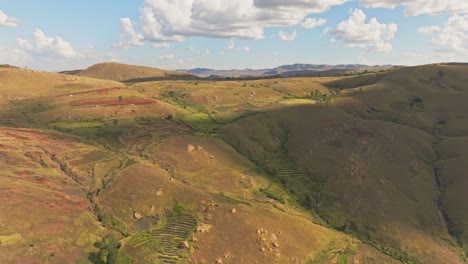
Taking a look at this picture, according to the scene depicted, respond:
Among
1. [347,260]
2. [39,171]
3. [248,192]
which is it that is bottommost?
[347,260]

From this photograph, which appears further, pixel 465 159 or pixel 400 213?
pixel 465 159

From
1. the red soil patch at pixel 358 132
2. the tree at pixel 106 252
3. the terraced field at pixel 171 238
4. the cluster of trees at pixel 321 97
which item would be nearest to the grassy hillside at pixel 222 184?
the tree at pixel 106 252

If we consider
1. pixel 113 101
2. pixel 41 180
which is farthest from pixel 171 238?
pixel 113 101

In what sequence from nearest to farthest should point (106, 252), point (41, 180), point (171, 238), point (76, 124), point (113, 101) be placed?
1. point (106, 252)
2. point (171, 238)
3. point (41, 180)
4. point (76, 124)
5. point (113, 101)

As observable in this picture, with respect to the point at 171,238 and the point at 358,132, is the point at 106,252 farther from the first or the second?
the point at 358,132

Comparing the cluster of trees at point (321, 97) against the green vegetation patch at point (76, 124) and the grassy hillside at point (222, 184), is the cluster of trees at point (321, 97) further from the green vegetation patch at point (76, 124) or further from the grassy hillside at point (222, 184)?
the green vegetation patch at point (76, 124)

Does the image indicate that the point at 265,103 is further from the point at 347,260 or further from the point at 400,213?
the point at 347,260

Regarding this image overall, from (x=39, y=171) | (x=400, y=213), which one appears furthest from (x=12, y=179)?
(x=400, y=213)

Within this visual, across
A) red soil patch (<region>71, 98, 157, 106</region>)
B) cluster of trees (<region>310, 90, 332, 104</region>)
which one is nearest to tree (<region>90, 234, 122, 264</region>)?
red soil patch (<region>71, 98, 157, 106</region>)
